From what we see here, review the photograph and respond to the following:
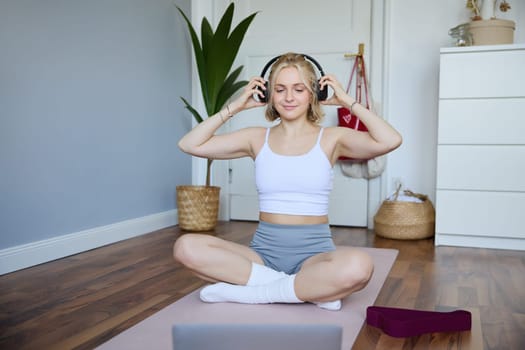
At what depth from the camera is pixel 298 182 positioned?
1.81 meters

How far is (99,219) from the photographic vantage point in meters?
3.06

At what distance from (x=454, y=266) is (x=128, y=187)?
1895 mm

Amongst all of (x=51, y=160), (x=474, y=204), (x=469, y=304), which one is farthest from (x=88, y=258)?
(x=474, y=204)

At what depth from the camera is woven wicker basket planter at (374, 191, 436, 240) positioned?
3.39 meters

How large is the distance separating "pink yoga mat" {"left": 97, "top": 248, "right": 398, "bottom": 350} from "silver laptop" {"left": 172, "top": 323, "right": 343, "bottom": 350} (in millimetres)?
815

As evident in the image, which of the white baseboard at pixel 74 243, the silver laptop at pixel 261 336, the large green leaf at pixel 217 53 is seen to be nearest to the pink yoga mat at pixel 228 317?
the silver laptop at pixel 261 336

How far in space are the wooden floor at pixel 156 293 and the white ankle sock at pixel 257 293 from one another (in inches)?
9.1

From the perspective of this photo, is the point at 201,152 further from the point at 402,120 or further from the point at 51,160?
Result: the point at 402,120

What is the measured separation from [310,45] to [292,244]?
2.49 m

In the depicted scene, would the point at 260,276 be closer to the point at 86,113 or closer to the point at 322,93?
the point at 322,93

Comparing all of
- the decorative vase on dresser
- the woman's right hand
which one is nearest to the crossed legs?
the woman's right hand

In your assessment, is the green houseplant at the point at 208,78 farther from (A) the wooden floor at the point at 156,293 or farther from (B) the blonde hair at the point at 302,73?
(B) the blonde hair at the point at 302,73

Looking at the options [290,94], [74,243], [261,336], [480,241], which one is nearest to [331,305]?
[290,94]

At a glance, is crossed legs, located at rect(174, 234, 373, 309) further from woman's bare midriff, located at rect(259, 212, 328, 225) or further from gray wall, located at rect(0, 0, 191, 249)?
gray wall, located at rect(0, 0, 191, 249)
